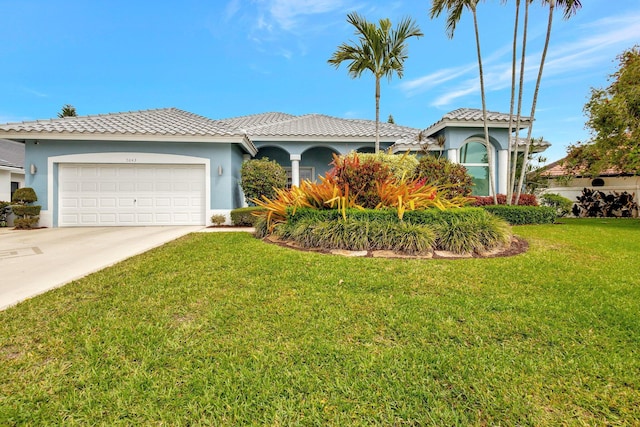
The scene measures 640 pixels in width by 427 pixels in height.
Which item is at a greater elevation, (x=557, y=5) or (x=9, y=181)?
(x=557, y=5)

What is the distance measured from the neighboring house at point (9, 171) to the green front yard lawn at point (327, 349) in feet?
58.1

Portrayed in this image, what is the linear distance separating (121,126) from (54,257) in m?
7.35

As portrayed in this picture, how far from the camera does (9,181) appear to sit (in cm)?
1542

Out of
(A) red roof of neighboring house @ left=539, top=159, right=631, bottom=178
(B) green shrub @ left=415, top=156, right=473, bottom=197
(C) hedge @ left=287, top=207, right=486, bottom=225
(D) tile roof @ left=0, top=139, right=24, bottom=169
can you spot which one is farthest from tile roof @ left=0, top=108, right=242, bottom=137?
(A) red roof of neighboring house @ left=539, top=159, right=631, bottom=178

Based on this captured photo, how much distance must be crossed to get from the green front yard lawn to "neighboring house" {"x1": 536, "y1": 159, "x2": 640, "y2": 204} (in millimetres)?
15441

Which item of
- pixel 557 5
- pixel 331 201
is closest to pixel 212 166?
pixel 331 201

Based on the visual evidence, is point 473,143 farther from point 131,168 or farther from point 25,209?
point 25,209

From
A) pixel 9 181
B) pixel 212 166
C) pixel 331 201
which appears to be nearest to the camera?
pixel 331 201

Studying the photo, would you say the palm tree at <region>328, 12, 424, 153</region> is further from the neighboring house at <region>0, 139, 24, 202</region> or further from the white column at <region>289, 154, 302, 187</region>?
the neighboring house at <region>0, 139, 24, 202</region>

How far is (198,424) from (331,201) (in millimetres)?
4537

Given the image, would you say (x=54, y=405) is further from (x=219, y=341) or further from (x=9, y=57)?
(x=9, y=57)

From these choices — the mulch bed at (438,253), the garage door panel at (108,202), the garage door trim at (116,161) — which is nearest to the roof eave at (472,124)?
the mulch bed at (438,253)

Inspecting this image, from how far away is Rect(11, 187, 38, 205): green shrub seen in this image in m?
9.60

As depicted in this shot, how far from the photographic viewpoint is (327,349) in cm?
221
